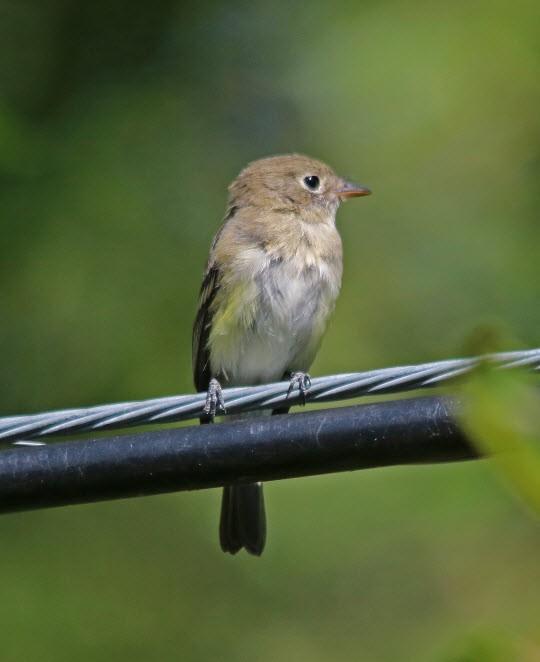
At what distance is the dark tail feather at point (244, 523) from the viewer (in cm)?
463

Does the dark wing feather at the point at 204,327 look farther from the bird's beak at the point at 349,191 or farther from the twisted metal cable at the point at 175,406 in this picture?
the twisted metal cable at the point at 175,406

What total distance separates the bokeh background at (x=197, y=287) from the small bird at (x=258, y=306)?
37 centimetres

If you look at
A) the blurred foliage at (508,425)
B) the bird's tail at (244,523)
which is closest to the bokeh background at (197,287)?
the bird's tail at (244,523)

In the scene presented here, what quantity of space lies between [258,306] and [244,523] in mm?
949

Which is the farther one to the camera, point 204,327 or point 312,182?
point 312,182

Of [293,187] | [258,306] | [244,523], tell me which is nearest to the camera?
[244,523]

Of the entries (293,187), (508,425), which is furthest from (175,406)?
(293,187)

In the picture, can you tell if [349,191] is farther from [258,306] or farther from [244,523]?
[244,523]

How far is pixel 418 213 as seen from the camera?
6.59m

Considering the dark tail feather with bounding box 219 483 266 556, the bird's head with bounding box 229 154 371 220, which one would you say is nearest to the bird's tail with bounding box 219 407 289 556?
the dark tail feather with bounding box 219 483 266 556

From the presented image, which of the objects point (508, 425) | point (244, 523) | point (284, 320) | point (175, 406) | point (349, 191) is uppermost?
point (349, 191)

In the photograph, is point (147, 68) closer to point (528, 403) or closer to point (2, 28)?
point (2, 28)

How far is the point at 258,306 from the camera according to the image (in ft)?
15.7

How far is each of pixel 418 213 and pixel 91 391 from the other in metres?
2.36
